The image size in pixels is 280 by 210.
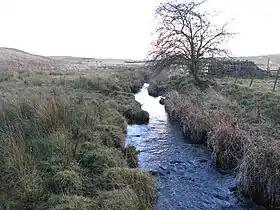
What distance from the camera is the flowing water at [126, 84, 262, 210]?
27.9ft

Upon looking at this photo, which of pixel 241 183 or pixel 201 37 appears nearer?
pixel 241 183

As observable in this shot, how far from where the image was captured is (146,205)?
7.38m

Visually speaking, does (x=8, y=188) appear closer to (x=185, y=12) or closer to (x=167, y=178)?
(x=167, y=178)

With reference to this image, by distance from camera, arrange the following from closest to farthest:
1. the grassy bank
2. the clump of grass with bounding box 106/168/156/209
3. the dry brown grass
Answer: the grassy bank < the clump of grass with bounding box 106/168/156/209 < the dry brown grass

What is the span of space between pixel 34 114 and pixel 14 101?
177 centimetres

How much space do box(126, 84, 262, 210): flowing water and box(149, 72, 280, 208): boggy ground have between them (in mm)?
511

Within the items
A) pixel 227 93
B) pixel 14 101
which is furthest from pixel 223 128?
pixel 227 93

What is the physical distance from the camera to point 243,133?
11.2 metres

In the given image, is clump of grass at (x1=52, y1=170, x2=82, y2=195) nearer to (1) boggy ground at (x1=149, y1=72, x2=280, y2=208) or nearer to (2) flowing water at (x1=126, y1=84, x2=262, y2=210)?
(2) flowing water at (x1=126, y1=84, x2=262, y2=210)

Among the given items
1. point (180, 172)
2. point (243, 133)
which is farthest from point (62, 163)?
point (243, 133)

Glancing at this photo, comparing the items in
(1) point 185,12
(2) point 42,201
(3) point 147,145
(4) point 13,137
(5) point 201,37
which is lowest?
(3) point 147,145

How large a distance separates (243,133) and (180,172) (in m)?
2.71

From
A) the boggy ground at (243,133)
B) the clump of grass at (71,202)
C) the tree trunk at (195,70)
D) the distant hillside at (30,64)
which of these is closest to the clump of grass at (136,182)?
the clump of grass at (71,202)

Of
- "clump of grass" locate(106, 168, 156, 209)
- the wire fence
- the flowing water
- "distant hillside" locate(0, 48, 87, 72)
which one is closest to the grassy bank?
"clump of grass" locate(106, 168, 156, 209)
